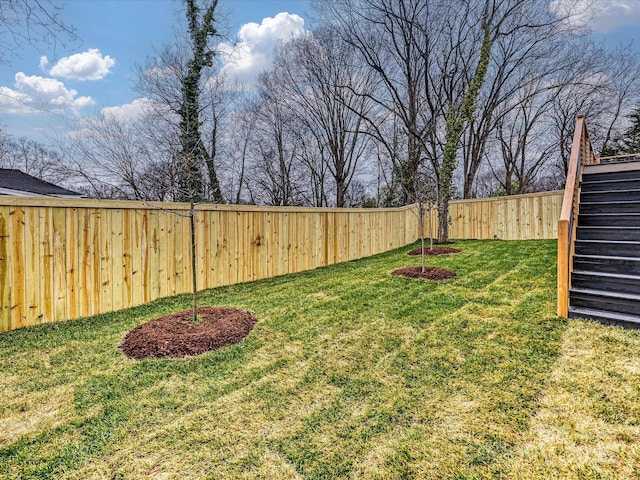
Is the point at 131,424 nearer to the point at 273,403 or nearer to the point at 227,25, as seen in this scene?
the point at 273,403

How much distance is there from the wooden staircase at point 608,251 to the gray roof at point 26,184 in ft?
39.7

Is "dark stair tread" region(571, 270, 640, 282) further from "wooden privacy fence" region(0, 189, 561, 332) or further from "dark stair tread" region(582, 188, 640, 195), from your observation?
"wooden privacy fence" region(0, 189, 561, 332)

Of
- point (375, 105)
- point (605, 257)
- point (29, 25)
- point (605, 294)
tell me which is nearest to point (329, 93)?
point (375, 105)

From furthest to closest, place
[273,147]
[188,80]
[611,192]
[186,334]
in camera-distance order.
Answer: [273,147] < [188,80] < [611,192] < [186,334]

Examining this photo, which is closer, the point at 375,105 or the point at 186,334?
the point at 186,334

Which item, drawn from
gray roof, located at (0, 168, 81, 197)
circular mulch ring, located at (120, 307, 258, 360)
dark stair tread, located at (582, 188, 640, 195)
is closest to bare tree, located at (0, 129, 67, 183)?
gray roof, located at (0, 168, 81, 197)

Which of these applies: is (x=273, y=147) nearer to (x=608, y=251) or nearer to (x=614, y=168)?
(x=614, y=168)

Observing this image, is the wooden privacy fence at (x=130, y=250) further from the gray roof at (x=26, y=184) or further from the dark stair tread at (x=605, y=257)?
the gray roof at (x=26, y=184)

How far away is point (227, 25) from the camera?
9430mm

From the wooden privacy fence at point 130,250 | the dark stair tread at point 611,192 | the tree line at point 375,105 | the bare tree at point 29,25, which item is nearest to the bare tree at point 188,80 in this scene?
the tree line at point 375,105

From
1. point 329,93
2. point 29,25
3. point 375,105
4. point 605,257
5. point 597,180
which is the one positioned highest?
point 329,93

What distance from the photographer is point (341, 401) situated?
2070 mm

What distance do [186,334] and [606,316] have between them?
13.4 feet

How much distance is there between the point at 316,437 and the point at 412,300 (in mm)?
2694
